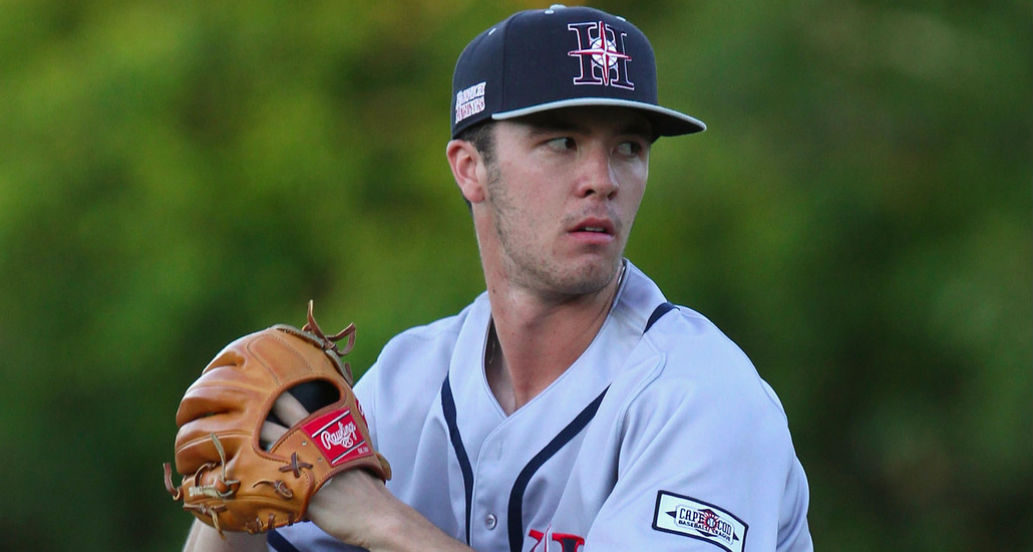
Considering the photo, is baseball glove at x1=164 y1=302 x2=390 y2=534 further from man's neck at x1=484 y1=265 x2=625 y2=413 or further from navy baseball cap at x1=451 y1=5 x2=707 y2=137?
navy baseball cap at x1=451 y1=5 x2=707 y2=137

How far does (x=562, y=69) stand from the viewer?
281 cm

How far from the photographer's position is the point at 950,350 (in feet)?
20.2

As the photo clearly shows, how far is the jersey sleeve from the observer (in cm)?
247

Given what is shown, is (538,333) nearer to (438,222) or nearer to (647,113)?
(647,113)

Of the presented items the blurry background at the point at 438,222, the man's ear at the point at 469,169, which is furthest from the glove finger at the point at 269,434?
the blurry background at the point at 438,222

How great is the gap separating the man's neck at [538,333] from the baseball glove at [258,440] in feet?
1.60

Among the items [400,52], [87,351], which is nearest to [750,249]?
[400,52]

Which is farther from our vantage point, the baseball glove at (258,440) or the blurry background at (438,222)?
the blurry background at (438,222)

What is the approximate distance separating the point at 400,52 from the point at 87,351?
2.39 m

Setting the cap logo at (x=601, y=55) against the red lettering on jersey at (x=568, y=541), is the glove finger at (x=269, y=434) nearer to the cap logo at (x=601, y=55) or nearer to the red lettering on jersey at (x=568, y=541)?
the red lettering on jersey at (x=568, y=541)

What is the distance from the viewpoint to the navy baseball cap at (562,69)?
110 inches

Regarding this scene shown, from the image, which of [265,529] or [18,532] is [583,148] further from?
[18,532]

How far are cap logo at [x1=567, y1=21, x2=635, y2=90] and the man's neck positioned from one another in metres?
0.48

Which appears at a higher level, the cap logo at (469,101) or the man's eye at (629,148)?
the cap logo at (469,101)
